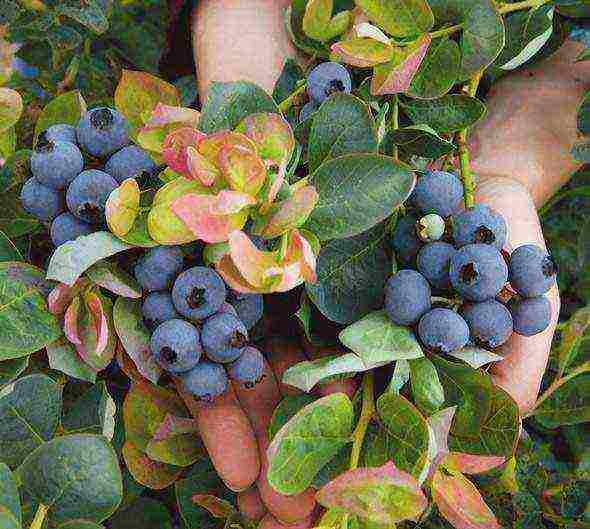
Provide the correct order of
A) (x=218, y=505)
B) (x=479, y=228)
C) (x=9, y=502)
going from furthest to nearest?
(x=218, y=505), (x=479, y=228), (x=9, y=502)

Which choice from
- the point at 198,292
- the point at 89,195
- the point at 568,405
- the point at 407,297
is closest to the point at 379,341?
the point at 407,297

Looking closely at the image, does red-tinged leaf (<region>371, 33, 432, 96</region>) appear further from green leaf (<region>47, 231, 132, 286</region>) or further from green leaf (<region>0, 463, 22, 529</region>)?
green leaf (<region>0, 463, 22, 529</region>)

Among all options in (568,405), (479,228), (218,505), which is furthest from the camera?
(568,405)

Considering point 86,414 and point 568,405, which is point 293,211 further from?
point 568,405

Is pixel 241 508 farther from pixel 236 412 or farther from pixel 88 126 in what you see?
pixel 88 126

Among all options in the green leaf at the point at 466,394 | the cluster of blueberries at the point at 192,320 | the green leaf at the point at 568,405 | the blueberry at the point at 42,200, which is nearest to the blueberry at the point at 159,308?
the cluster of blueberries at the point at 192,320

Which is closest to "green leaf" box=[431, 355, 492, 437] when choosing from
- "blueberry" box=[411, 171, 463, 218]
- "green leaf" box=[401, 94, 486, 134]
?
"blueberry" box=[411, 171, 463, 218]

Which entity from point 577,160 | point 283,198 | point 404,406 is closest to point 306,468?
point 404,406
